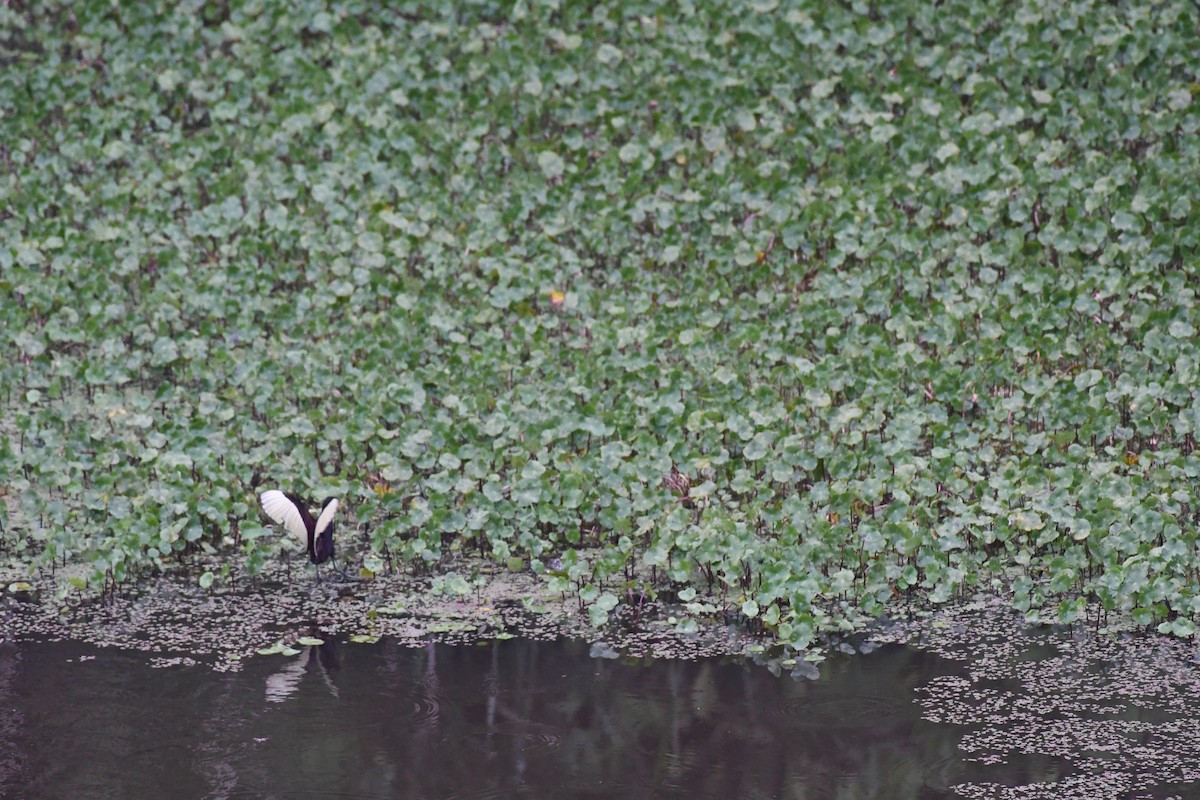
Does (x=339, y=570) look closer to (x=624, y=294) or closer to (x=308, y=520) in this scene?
(x=308, y=520)

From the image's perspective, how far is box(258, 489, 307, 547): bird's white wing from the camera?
5695 millimetres

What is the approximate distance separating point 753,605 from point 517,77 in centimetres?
423

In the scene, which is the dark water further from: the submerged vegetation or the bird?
the bird

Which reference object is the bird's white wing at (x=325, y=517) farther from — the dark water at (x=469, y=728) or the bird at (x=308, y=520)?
the dark water at (x=469, y=728)

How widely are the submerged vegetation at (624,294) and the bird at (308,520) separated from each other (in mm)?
181

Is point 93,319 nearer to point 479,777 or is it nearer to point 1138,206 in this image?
point 479,777

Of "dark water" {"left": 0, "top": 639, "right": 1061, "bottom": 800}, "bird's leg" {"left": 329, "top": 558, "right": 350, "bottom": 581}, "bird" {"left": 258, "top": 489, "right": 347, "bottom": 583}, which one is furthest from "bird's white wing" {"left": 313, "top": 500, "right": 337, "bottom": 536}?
"dark water" {"left": 0, "top": 639, "right": 1061, "bottom": 800}

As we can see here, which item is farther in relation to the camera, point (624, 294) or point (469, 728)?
point (624, 294)

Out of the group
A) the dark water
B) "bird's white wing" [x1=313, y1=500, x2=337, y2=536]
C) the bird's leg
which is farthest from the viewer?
the bird's leg

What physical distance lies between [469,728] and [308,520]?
1284 mm

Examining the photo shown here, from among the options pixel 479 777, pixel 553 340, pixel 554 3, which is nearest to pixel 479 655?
pixel 479 777

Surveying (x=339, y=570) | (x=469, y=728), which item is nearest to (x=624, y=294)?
(x=339, y=570)

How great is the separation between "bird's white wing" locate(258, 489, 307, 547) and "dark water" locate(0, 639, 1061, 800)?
1.88 feet

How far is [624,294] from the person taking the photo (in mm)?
7387
